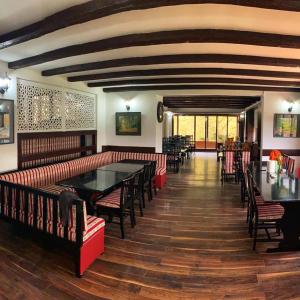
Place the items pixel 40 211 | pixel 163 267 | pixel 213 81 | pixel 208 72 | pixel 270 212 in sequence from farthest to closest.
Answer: pixel 213 81
pixel 208 72
pixel 270 212
pixel 40 211
pixel 163 267

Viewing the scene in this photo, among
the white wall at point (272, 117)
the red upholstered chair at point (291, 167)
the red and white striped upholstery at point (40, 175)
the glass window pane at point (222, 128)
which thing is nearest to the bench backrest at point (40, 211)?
the red and white striped upholstery at point (40, 175)

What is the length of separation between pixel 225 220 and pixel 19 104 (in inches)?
157

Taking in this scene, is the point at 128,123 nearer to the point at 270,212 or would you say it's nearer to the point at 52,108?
the point at 52,108

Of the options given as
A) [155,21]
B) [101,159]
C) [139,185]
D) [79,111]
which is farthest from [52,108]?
[155,21]

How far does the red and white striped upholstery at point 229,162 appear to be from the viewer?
6.71 meters

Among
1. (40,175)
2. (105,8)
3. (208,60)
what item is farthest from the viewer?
(40,175)

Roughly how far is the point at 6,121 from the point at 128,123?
355cm

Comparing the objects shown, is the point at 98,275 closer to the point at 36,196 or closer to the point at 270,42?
the point at 36,196

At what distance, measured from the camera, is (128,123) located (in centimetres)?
724

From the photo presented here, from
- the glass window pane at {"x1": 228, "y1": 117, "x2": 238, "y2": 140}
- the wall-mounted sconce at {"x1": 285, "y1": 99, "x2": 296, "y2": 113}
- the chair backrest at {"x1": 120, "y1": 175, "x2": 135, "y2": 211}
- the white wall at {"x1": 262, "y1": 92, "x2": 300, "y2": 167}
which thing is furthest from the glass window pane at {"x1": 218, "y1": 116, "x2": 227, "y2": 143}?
the chair backrest at {"x1": 120, "y1": 175, "x2": 135, "y2": 211}

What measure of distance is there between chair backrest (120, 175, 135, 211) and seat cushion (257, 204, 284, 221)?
68.7 inches

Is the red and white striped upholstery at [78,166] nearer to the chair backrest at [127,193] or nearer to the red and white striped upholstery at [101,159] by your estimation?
the red and white striped upholstery at [101,159]

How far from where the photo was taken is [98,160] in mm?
6465

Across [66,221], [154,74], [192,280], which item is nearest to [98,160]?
[154,74]
